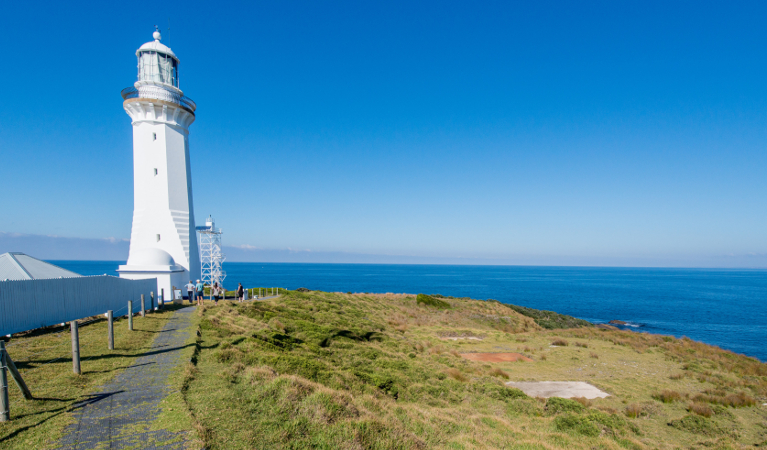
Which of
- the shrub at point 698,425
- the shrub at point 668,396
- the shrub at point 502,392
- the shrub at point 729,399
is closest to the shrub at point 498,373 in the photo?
the shrub at point 502,392

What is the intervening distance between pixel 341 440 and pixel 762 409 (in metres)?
15.7

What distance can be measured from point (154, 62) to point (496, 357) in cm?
2847

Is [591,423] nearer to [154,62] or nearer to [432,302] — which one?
[432,302]

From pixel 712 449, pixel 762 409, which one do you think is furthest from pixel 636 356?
pixel 712 449

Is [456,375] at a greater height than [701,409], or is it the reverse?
[456,375]

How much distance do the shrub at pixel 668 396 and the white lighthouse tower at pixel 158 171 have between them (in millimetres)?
25750

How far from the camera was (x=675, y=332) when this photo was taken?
41438 millimetres

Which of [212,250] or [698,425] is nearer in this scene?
[698,425]

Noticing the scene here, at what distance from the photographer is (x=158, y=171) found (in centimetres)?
2462

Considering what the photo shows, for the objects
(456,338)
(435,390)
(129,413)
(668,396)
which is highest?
(129,413)

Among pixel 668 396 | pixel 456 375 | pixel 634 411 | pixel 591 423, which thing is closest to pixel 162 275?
pixel 456 375

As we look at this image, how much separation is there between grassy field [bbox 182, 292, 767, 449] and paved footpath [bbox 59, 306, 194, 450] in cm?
53

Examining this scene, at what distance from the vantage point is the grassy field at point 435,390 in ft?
21.6

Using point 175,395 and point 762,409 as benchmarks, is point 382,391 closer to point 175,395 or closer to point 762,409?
point 175,395
